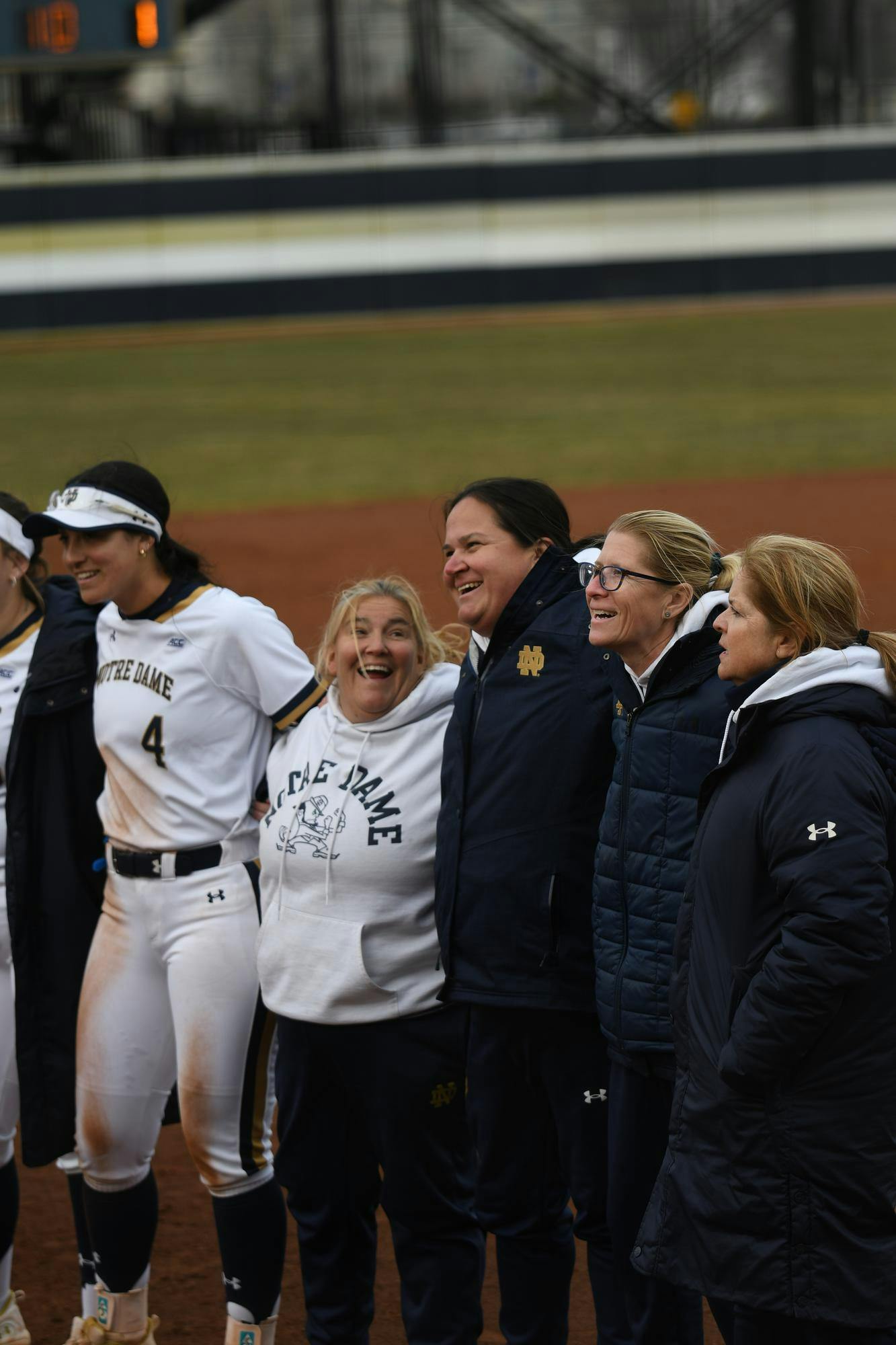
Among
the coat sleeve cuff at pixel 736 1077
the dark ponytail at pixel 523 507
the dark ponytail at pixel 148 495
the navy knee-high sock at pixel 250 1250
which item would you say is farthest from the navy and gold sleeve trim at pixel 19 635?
the coat sleeve cuff at pixel 736 1077

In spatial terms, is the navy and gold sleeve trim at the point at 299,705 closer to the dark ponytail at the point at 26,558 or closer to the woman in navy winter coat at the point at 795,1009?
the dark ponytail at the point at 26,558

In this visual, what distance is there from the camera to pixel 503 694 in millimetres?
3086

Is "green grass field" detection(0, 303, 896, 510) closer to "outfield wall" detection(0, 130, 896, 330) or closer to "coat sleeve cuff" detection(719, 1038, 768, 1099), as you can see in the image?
"outfield wall" detection(0, 130, 896, 330)

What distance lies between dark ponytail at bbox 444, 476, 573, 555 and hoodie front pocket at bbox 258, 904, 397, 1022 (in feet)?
2.63

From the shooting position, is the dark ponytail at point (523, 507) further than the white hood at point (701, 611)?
Yes

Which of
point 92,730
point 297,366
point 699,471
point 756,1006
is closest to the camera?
point 756,1006

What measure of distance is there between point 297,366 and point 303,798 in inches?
793

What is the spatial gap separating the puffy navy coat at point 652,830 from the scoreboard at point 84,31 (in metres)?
17.4

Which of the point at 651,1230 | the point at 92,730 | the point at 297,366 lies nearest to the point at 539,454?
the point at 297,366

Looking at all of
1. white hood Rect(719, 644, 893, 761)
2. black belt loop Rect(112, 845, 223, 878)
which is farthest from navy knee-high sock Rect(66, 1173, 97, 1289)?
white hood Rect(719, 644, 893, 761)

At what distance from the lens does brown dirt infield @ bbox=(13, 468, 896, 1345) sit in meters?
3.79

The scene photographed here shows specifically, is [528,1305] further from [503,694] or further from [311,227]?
[311,227]

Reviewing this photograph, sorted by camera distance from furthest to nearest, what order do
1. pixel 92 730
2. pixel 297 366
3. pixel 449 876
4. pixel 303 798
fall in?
pixel 297 366
pixel 92 730
pixel 303 798
pixel 449 876

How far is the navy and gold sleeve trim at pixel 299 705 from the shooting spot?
346 centimetres
